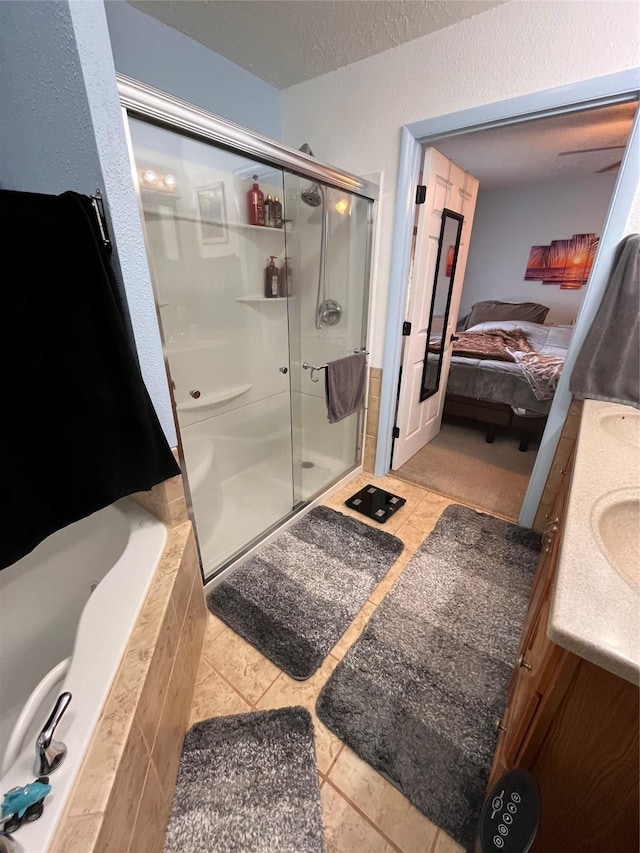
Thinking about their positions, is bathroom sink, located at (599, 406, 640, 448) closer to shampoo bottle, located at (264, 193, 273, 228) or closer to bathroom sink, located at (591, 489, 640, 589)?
bathroom sink, located at (591, 489, 640, 589)

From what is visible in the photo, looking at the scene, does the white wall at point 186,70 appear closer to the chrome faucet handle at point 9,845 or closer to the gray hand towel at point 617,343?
the gray hand towel at point 617,343

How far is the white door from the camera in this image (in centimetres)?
204

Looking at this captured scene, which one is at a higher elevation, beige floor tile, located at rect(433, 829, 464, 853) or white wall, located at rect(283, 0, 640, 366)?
white wall, located at rect(283, 0, 640, 366)

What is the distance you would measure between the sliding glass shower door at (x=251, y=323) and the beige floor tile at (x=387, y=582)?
0.67 metres

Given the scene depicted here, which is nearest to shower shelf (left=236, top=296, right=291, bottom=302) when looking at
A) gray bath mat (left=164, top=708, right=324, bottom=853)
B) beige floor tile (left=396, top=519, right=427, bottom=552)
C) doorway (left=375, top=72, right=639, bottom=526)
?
doorway (left=375, top=72, right=639, bottom=526)

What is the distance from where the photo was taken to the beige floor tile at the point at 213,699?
3.91ft

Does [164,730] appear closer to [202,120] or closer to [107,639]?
[107,639]

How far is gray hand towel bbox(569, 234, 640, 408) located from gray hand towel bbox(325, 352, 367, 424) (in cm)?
112

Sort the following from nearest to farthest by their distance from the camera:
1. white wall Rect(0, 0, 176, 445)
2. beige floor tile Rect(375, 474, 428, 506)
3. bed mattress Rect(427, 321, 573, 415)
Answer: white wall Rect(0, 0, 176, 445)
beige floor tile Rect(375, 474, 428, 506)
bed mattress Rect(427, 321, 573, 415)

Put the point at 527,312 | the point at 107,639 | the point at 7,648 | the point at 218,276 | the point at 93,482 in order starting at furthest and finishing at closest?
the point at 527,312 < the point at 218,276 < the point at 7,648 < the point at 93,482 < the point at 107,639

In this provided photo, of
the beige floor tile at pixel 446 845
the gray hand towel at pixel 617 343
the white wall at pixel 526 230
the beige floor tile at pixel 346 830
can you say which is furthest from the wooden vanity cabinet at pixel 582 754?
the white wall at pixel 526 230

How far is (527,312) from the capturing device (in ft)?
14.4

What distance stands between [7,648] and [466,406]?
3192mm

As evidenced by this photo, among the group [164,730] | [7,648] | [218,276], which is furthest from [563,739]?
[218,276]
